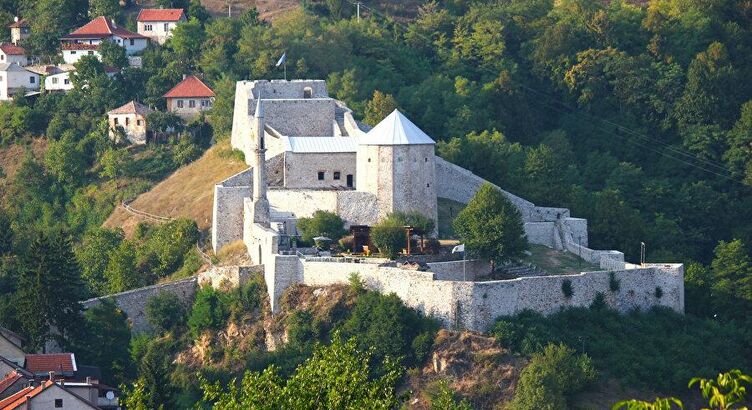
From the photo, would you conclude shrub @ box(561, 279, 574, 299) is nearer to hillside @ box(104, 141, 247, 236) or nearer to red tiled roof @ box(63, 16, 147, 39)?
hillside @ box(104, 141, 247, 236)

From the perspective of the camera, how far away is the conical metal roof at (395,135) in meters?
63.2

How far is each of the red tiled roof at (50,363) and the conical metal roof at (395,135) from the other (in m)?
10.9

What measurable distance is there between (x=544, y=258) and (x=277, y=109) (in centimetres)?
1166

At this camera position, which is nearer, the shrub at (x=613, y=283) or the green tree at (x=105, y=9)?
the shrub at (x=613, y=283)

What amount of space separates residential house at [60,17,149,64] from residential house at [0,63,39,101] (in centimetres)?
189

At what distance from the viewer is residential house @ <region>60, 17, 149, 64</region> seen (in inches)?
3425

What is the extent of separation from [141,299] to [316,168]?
669 centimetres

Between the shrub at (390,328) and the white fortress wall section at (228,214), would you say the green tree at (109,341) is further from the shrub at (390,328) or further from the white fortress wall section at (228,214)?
the shrub at (390,328)

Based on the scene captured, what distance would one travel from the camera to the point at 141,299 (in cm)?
6372

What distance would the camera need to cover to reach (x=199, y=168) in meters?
74.4

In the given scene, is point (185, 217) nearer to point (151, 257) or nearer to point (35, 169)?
point (151, 257)

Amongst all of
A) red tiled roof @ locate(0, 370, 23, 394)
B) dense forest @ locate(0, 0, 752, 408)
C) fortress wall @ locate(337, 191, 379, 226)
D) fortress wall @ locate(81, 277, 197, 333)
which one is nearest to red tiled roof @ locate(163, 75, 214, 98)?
dense forest @ locate(0, 0, 752, 408)

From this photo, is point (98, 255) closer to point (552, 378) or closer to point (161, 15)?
point (552, 378)

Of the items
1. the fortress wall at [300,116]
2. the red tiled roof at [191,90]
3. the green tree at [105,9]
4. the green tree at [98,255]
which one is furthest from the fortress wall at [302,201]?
the green tree at [105,9]
